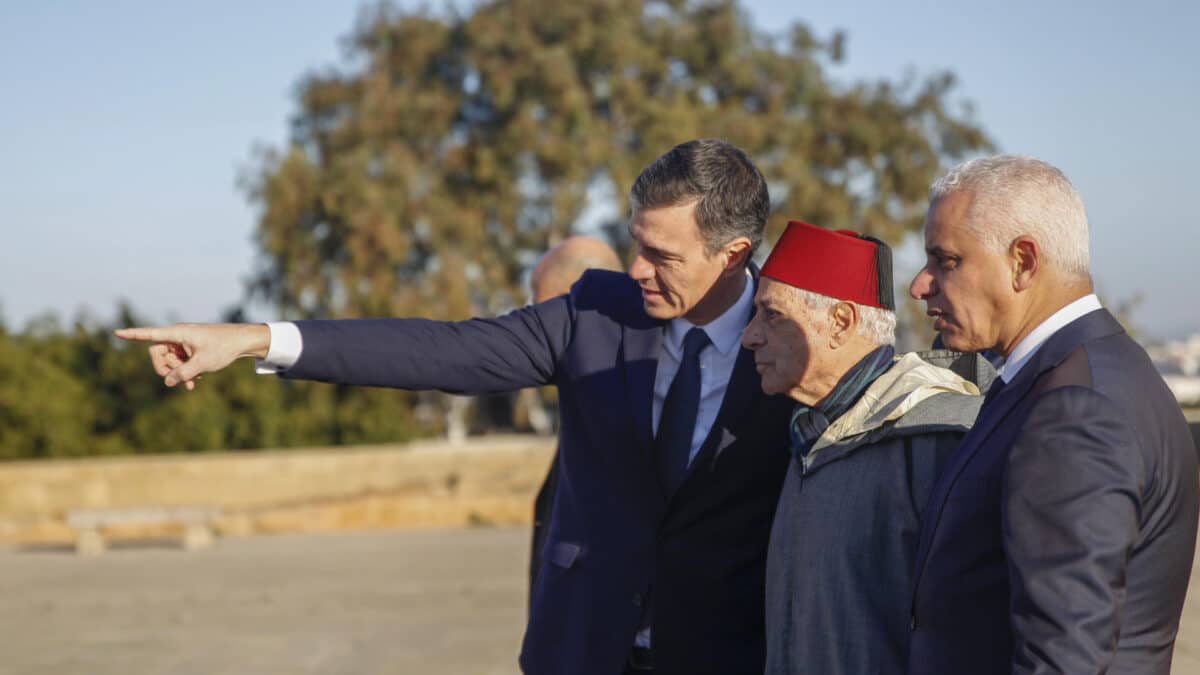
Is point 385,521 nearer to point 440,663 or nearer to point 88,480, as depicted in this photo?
point 88,480

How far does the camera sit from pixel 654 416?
304 cm

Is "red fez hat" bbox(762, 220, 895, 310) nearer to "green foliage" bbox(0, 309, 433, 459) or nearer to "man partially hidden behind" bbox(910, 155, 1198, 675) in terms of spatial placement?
"man partially hidden behind" bbox(910, 155, 1198, 675)

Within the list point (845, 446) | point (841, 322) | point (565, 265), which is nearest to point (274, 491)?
point (565, 265)

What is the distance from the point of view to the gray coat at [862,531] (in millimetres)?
2457

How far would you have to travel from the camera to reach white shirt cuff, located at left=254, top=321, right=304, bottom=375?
2.82 m

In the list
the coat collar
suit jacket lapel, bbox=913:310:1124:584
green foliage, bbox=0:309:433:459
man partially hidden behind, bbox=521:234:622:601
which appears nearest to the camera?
suit jacket lapel, bbox=913:310:1124:584

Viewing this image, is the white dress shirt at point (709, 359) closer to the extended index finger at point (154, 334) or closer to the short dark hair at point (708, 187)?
the short dark hair at point (708, 187)

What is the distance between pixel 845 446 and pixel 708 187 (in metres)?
0.71

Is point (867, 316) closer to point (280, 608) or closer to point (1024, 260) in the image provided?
point (1024, 260)

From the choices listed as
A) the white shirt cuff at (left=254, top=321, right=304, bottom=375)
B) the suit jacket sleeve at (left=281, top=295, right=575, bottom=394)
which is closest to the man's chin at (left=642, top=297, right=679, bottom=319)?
the suit jacket sleeve at (left=281, top=295, right=575, bottom=394)

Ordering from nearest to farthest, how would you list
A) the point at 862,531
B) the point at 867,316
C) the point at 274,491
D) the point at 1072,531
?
the point at 1072,531, the point at 862,531, the point at 867,316, the point at 274,491

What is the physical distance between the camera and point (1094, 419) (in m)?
1.83

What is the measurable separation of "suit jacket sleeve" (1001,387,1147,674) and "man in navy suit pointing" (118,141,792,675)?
1094mm

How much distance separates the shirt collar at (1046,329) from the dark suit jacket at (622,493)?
91 cm
